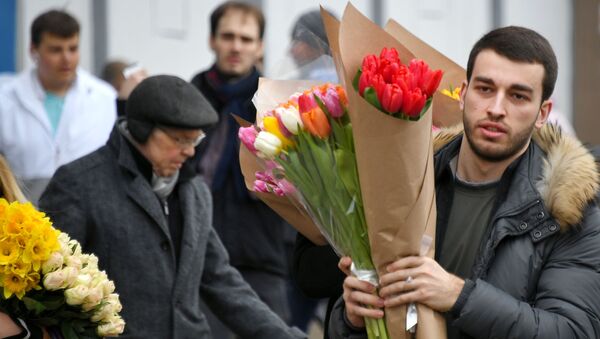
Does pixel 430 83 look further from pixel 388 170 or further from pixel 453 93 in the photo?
pixel 453 93

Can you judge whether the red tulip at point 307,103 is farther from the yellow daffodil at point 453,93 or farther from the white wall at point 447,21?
the white wall at point 447,21

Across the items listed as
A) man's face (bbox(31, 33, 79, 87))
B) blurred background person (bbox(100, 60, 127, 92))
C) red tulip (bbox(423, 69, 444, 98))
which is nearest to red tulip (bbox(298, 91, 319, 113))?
red tulip (bbox(423, 69, 444, 98))

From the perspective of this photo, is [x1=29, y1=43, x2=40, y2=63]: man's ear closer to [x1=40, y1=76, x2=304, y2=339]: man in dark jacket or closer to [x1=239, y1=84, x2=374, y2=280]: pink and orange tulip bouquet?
[x1=40, y1=76, x2=304, y2=339]: man in dark jacket

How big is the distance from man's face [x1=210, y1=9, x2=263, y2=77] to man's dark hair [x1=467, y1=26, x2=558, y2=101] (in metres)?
3.58

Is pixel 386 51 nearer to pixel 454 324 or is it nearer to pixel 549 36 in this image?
pixel 454 324

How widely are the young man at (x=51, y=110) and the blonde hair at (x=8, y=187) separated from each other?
2.61m

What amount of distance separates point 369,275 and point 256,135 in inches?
20.7

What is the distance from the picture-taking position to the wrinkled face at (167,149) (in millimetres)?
5367

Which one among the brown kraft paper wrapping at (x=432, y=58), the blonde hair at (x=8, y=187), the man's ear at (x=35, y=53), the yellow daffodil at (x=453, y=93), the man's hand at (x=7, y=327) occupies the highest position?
the brown kraft paper wrapping at (x=432, y=58)

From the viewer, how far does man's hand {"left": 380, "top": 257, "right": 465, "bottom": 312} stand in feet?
12.3

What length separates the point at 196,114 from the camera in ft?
17.7

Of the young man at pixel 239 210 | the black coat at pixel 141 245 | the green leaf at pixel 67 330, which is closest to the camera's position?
the green leaf at pixel 67 330

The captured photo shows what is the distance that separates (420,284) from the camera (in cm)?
373

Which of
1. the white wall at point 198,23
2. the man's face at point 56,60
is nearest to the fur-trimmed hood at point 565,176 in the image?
the man's face at point 56,60
